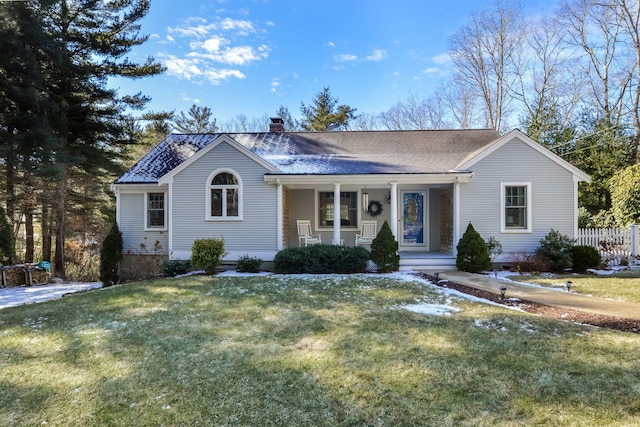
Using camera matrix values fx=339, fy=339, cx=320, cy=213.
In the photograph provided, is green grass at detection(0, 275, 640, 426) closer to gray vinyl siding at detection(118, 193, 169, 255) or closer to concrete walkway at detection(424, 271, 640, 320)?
concrete walkway at detection(424, 271, 640, 320)

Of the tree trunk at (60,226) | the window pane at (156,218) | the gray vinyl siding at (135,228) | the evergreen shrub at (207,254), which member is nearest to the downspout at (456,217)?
the evergreen shrub at (207,254)

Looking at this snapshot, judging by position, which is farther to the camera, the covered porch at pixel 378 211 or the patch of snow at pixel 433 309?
the covered porch at pixel 378 211

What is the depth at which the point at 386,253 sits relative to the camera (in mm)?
9641

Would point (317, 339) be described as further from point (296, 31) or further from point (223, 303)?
point (296, 31)

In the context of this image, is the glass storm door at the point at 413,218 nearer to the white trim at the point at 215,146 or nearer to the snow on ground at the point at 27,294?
the white trim at the point at 215,146

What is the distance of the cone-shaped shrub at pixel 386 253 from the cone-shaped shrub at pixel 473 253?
6.23 feet

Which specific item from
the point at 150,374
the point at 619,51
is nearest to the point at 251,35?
the point at 150,374

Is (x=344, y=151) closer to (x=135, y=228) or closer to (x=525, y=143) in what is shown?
(x=525, y=143)

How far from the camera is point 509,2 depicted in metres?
23.3

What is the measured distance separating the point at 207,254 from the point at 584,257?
34.7 feet

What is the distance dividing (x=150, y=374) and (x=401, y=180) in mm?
8545

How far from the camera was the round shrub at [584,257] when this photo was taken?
9586 mm

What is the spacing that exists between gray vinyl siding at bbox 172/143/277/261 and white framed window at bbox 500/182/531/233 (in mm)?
7082

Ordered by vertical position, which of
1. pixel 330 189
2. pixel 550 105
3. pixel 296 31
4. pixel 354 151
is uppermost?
pixel 296 31
